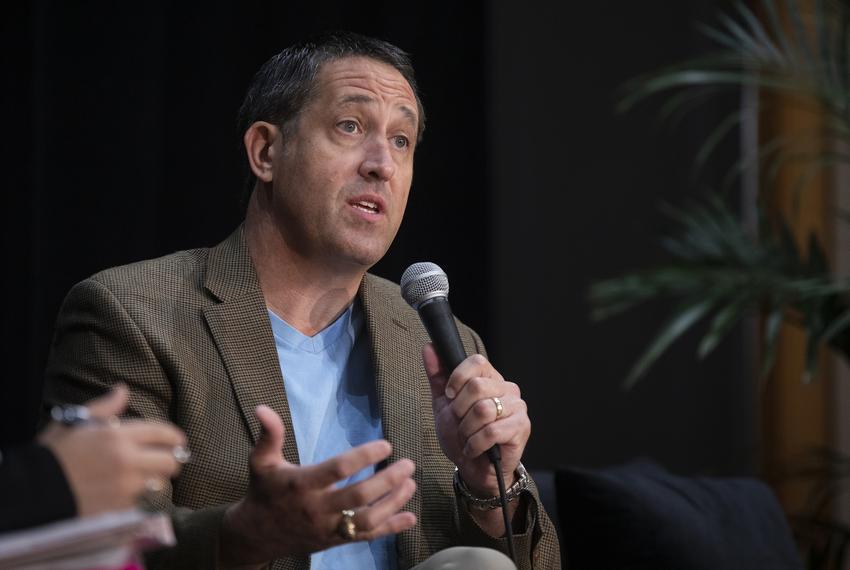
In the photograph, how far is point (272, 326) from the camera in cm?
183

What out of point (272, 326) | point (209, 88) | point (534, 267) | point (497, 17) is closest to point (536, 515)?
point (272, 326)

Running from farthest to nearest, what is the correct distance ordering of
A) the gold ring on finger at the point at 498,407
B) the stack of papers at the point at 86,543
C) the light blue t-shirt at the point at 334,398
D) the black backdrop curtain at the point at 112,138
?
the black backdrop curtain at the point at 112,138
the light blue t-shirt at the point at 334,398
the gold ring on finger at the point at 498,407
the stack of papers at the point at 86,543

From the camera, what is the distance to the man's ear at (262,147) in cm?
190

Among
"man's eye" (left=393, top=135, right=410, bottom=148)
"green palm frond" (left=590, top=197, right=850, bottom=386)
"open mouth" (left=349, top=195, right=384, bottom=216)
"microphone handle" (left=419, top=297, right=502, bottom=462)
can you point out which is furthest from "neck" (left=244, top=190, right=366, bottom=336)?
"green palm frond" (left=590, top=197, right=850, bottom=386)

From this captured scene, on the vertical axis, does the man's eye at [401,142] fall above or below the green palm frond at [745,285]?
above

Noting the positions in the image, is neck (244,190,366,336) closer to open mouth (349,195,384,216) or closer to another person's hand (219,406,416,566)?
open mouth (349,195,384,216)

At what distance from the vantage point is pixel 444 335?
5.00ft

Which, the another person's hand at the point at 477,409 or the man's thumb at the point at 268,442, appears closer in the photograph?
the man's thumb at the point at 268,442

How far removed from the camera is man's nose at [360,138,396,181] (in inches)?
71.1

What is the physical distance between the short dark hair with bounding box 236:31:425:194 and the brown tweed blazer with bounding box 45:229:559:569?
0.73ft

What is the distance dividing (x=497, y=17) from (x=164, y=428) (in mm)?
2833

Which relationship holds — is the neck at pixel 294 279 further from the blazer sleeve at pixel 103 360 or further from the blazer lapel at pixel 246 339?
the blazer sleeve at pixel 103 360

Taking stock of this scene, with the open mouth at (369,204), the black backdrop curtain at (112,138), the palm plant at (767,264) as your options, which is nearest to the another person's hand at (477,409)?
the open mouth at (369,204)

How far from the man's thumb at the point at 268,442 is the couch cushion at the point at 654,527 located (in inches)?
47.1
